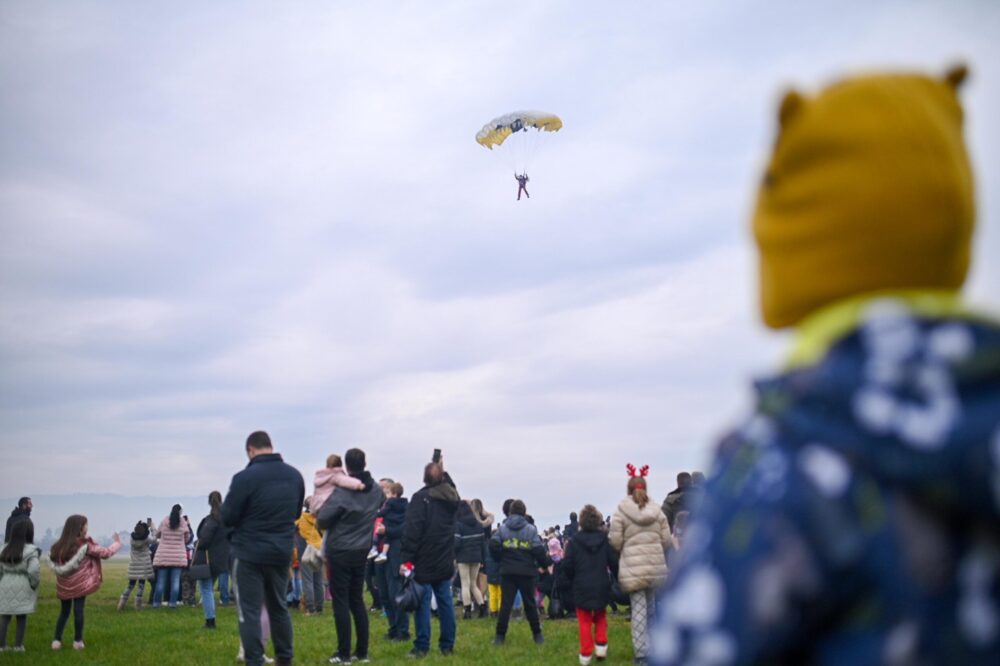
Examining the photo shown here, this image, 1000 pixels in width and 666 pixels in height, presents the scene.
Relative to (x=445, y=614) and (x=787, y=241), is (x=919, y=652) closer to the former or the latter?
(x=787, y=241)

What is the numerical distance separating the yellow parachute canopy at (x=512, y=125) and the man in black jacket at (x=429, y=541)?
23.8 m

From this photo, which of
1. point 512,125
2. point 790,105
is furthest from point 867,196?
point 512,125

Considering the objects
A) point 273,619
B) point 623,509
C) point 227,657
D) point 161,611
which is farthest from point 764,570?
point 161,611

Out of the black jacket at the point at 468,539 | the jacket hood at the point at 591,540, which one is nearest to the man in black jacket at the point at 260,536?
the jacket hood at the point at 591,540

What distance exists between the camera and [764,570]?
3.62 feet

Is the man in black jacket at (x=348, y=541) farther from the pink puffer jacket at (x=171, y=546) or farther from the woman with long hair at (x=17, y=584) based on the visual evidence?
the pink puffer jacket at (x=171, y=546)

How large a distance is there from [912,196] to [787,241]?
6.7 inches

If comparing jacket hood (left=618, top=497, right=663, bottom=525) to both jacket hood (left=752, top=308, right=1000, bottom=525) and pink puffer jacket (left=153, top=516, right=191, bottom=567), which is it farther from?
pink puffer jacket (left=153, top=516, right=191, bottom=567)

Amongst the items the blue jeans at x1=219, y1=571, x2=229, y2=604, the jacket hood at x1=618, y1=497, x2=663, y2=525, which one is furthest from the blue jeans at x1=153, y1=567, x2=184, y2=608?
the jacket hood at x1=618, y1=497, x2=663, y2=525

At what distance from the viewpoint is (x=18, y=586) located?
12.6 meters

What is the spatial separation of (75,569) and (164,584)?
7.14m

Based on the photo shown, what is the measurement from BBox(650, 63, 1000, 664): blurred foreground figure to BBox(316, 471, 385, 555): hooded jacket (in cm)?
975

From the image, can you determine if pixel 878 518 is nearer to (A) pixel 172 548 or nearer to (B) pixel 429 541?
(B) pixel 429 541

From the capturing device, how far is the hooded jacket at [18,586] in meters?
12.5
